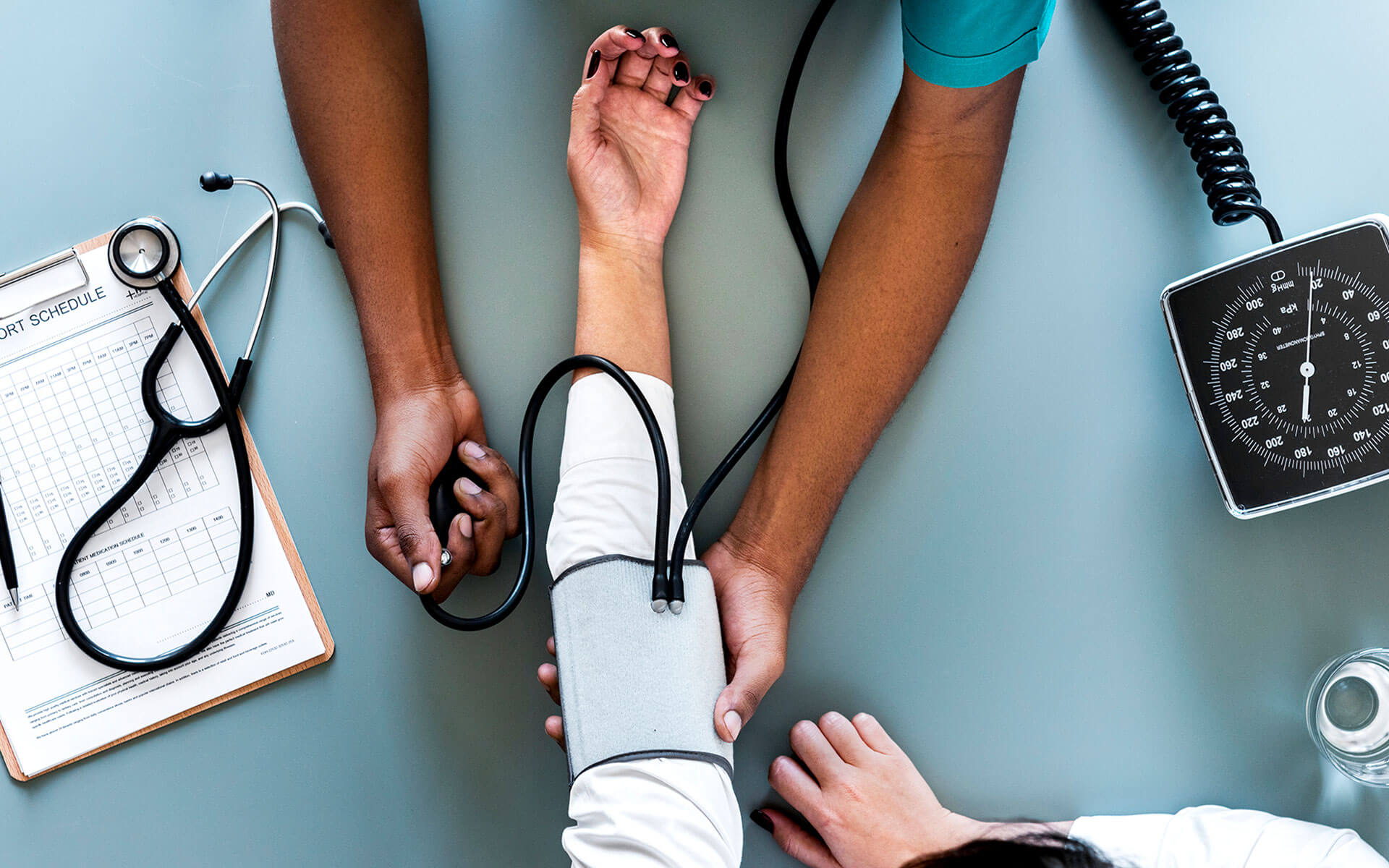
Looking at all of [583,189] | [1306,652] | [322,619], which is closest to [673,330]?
[583,189]

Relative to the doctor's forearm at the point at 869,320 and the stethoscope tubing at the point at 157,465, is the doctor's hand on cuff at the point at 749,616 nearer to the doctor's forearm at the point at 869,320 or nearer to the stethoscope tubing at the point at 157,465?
the doctor's forearm at the point at 869,320

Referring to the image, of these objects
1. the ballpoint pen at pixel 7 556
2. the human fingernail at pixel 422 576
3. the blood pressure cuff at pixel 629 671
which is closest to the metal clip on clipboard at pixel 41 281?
the ballpoint pen at pixel 7 556

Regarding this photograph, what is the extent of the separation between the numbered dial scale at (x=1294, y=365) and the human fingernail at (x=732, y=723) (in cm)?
53

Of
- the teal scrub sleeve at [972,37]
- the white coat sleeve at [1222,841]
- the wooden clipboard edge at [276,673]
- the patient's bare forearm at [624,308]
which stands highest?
the teal scrub sleeve at [972,37]

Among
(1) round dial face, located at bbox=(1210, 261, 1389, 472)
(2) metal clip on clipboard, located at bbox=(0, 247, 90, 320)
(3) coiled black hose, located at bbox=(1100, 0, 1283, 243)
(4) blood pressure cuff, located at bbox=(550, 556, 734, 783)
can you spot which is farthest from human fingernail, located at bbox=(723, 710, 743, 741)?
(2) metal clip on clipboard, located at bbox=(0, 247, 90, 320)

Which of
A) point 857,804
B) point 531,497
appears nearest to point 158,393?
point 531,497

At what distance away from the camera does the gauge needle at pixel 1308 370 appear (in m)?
Result: 0.78

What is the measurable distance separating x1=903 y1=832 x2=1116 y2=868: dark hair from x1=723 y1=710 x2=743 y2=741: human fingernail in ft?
0.72

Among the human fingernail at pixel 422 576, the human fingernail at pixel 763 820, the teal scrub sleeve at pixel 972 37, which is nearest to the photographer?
the teal scrub sleeve at pixel 972 37

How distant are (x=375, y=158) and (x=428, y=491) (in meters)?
0.34

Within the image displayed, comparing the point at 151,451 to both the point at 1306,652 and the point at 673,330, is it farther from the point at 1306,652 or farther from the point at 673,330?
the point at 1306,652

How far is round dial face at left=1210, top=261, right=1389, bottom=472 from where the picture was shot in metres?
0.77

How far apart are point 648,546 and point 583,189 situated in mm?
381

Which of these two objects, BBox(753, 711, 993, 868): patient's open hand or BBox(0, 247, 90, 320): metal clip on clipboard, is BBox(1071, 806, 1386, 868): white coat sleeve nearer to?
BBox(753, 711, 993, 868): patient's open hand
